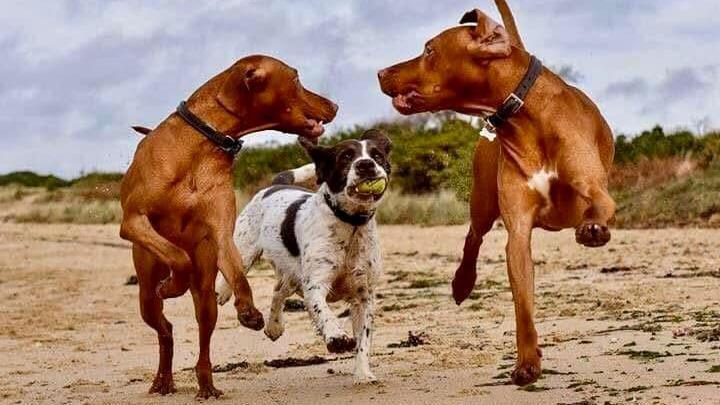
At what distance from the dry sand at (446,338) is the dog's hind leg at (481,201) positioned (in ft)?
2.20

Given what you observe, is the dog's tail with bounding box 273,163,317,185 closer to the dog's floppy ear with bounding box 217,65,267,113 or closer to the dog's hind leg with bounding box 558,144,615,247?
the dog's floppy ear with bounding box 217,65,267,113

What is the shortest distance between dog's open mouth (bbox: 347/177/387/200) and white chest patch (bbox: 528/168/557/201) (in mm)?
2037

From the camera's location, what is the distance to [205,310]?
836 cm

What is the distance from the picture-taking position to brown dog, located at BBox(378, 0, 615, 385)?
21.9 ft

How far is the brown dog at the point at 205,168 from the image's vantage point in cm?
764

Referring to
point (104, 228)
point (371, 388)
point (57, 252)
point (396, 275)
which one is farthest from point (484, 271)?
point (104, 228)

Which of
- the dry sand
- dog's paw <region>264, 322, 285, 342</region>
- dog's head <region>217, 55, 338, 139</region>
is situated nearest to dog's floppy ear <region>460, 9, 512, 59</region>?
dog's head <region>217, 55, 338, 139</region>

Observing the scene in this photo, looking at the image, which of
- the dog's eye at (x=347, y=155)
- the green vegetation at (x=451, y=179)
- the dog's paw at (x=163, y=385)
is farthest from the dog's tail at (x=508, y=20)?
the green vegetation at (x=451, y=179)

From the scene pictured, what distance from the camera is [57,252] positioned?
2508 cm

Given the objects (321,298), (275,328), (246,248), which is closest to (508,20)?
(321,298)

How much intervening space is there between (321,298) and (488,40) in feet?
8.90

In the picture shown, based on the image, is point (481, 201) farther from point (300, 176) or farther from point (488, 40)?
point (300, 176)

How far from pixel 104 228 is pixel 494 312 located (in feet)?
69.5

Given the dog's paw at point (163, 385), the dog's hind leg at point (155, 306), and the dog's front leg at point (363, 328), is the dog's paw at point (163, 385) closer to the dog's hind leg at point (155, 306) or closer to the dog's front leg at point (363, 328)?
the dog's hind leg at point (155, 306)
